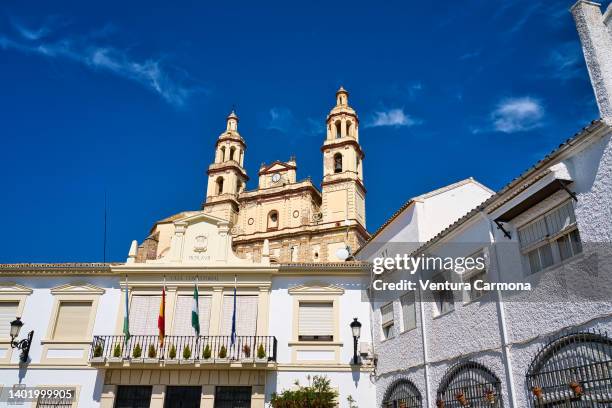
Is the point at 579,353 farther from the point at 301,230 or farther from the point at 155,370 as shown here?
the point at 301,230

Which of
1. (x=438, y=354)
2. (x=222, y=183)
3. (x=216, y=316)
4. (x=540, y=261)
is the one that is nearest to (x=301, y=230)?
(x=222, y=183)

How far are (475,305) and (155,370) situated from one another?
34.1 ft

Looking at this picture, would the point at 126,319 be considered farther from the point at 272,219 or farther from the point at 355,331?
the point at 272,219

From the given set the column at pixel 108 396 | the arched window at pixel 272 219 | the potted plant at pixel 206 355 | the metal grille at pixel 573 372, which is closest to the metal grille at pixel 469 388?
the metal grille at pixel 573 372

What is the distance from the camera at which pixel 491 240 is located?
12180 mm

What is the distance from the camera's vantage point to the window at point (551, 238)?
32.3 ft

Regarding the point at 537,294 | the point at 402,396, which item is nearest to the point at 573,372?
the point at 537,294

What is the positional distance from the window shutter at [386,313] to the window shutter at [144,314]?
24.7 ft

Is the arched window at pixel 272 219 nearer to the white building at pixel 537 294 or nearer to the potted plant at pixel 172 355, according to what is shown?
the potted plant at pixel 172 355

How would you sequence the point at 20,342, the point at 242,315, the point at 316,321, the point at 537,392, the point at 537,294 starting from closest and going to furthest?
the point at 537,392
the point at 537,294
the point at 20,342
the point at 316,321
the point at 242,315

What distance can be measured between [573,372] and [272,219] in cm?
4256

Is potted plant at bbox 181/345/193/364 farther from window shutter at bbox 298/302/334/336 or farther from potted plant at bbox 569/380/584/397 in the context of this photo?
potted plant at bbox 569/380/584/397

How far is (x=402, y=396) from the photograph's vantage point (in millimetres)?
15086

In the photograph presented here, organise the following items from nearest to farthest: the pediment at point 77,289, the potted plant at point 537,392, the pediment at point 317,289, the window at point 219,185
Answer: the potted plant at point 537,392
the pediment at point 317,289
the pediment at point 77,289
the window at point 219,185
